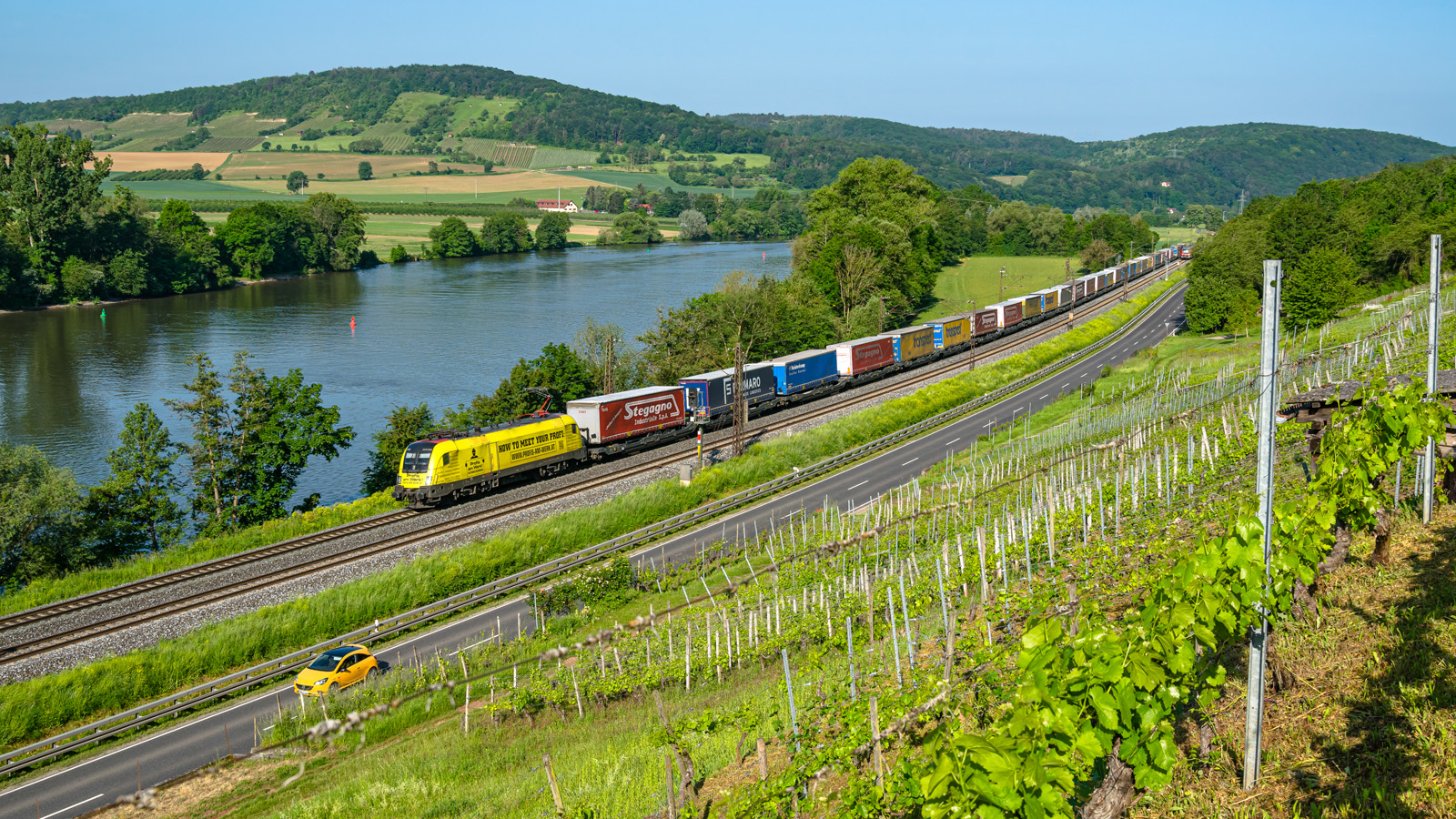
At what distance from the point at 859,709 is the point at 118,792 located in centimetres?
1713

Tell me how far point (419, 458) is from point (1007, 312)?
64771 mm

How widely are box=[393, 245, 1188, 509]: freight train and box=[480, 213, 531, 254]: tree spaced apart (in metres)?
120

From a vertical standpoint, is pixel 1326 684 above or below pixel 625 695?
above

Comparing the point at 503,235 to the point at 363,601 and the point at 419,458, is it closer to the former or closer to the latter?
the point at 419,458

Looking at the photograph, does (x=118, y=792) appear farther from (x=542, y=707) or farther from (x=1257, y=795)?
(x=1257, y=795)

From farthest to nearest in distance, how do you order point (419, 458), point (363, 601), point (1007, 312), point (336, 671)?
point (1007, 312)
point (419, 458)
point (363, 601)
point (336, 671)

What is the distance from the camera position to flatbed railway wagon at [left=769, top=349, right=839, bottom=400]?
59.1 meters

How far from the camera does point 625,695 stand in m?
21.9

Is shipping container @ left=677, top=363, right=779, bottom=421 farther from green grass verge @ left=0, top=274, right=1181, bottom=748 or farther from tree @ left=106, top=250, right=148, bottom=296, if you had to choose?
tree @ left=106, top=250, right=148, bottom=296

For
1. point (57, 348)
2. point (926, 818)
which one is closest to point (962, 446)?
point (926, 818)

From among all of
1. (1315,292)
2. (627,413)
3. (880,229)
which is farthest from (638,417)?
(880,229)

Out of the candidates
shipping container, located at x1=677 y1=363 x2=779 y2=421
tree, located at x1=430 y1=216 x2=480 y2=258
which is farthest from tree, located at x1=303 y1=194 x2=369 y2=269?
shipping container, located at x1=677 y1=363 x2=779 y2=421

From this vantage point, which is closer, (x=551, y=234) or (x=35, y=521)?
(x=35, y=521)

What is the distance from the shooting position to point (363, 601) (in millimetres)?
30047
